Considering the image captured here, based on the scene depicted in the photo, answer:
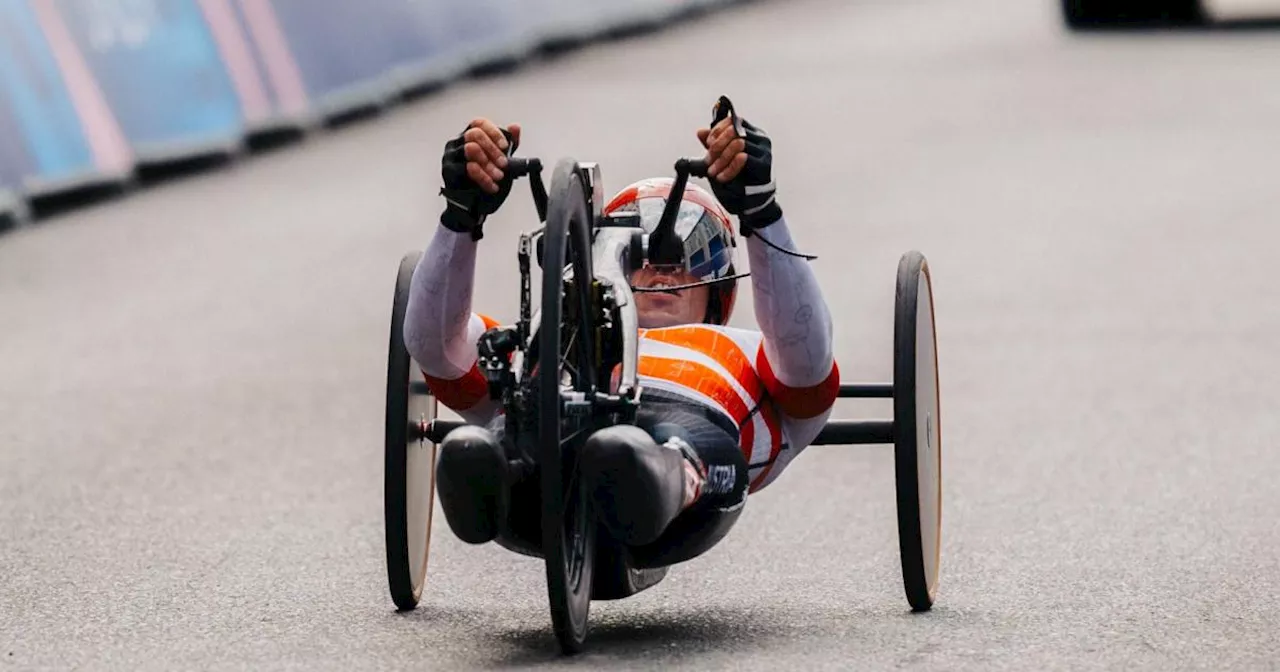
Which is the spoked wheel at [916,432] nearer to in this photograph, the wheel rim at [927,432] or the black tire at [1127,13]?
the wheel rim at [927,432]

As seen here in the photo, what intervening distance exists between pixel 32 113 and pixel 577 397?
9.15m

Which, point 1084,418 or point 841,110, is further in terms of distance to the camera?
point 841,110

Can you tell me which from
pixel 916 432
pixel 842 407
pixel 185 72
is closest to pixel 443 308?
pixel 916 432

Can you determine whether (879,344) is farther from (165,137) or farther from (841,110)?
(841,110)

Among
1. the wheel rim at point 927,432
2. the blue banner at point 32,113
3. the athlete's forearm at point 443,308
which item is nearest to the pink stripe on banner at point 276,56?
the blue banner at point 32,113

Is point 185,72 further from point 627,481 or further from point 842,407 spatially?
point 627,481

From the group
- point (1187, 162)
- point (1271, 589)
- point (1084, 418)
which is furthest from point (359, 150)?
point (1271, 589)

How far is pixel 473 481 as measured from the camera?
15.7 ft

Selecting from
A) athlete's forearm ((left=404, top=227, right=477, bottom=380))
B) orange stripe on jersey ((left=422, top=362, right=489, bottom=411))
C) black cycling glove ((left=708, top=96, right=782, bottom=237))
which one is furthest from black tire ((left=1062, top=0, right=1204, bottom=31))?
black cycling glove ((left=708, top=96, right=782, bottom=237))

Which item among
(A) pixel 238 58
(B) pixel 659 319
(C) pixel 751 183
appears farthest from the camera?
(A) pixel 238 58

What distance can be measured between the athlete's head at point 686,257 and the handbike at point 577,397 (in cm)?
21

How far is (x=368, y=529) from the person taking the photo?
737 centimetres

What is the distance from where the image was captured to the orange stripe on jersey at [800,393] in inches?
226

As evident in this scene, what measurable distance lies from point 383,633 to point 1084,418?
13.9 ft
